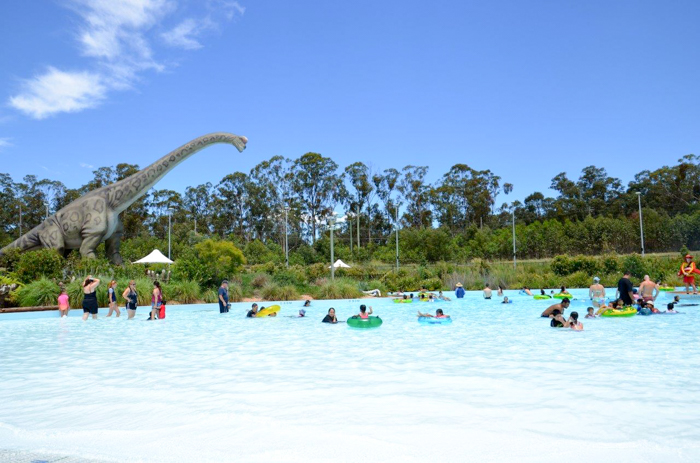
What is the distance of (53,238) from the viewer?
19.2 m

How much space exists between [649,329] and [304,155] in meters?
47.5

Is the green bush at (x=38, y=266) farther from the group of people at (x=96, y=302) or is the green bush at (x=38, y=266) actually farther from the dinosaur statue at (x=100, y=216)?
the group of people at (x=96, y=302)

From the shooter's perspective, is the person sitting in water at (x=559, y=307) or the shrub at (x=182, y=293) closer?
the person sitting in water at (x=559, y=307)

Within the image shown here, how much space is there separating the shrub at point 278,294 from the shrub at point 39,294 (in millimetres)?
7172

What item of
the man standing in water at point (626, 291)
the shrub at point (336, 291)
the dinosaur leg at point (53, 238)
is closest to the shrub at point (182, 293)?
the dinosaur leg at point (53, 238)

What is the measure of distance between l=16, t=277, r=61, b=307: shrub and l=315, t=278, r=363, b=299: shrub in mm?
9390

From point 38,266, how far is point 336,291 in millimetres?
10617

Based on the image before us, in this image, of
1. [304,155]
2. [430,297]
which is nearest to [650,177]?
[304,155]

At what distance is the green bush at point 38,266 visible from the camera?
17.0 meters

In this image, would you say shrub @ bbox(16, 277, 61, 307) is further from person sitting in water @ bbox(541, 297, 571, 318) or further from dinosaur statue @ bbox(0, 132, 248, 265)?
person sitting in water @ bbox(541, 297, 571, 318)

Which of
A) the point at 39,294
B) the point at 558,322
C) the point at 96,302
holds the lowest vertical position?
the point at 558,322

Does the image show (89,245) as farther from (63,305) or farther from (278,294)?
(278,294)

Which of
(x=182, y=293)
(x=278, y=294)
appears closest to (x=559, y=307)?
(x=278, y=294)

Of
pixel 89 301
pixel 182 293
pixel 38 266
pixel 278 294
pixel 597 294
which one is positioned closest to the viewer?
pixel 89 301
